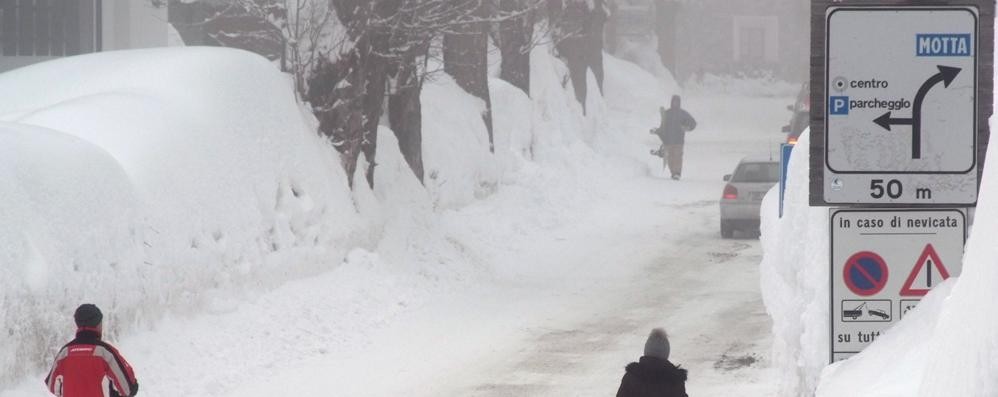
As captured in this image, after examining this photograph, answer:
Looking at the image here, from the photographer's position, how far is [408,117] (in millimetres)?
20859

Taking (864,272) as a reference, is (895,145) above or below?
above

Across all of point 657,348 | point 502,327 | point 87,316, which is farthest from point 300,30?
Answer: point 657,348

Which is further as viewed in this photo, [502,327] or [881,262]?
[502,327]

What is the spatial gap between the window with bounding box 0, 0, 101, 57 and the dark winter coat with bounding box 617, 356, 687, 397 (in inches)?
739

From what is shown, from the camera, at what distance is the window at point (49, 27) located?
2353 cm

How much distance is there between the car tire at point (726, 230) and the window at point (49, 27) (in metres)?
10.4

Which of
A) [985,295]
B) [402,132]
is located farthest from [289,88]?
[985,295]

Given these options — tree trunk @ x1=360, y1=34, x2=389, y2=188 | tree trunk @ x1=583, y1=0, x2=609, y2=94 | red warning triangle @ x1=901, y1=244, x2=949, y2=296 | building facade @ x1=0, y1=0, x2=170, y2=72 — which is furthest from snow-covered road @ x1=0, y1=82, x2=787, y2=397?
tree trunk @ x1=583, y1=0, x2=609, y2=94

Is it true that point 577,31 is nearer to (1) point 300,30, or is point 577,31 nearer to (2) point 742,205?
(2) point 742,205

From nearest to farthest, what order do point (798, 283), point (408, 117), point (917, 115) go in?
point (917, 115) → point (798, 283) → point (408, 117)

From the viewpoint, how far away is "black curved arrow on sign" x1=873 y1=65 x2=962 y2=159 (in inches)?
239

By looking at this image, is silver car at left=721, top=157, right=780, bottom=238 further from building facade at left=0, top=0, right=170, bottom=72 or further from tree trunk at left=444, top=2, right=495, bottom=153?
building facade at left=0, top=0, right=170, bottom=72

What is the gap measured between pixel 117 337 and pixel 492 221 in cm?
1133

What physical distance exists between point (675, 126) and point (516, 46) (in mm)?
4863
